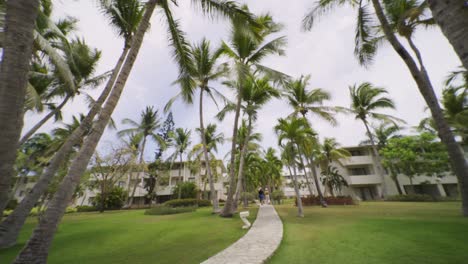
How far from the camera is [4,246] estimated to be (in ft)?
17.4

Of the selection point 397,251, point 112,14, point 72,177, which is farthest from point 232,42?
point 397,251

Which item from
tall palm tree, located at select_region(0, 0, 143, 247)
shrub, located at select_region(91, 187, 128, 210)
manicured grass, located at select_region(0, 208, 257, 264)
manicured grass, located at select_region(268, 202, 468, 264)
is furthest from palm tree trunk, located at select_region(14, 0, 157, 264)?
shrub, located at select_region(91, 187, 128, 210)

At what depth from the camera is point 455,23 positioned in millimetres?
1983

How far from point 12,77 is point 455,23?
5610 mm

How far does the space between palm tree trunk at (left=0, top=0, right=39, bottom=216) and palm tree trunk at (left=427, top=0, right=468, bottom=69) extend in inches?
215

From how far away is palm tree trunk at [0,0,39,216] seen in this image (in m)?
2.29

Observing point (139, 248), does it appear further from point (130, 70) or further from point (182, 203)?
point (182, 203)

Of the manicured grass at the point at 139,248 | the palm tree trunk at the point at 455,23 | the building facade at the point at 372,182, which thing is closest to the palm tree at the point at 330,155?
the building facade at the point at 372,182

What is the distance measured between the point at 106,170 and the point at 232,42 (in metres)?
20.4

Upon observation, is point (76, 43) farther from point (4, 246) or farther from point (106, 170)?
point (106, 170)

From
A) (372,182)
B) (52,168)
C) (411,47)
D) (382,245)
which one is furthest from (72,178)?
(372,182)

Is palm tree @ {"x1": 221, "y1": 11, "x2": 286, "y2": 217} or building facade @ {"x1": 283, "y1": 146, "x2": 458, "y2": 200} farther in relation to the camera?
building facade @ {"x1": 283, "y1": 146, "x2": 458, "y2": 200}

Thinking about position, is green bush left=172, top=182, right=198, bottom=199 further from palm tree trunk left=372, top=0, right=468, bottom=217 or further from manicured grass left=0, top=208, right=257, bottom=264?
palm tree trunk left=372, top=0, right=468, bottom=217

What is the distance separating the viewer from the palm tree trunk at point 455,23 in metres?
1.91
